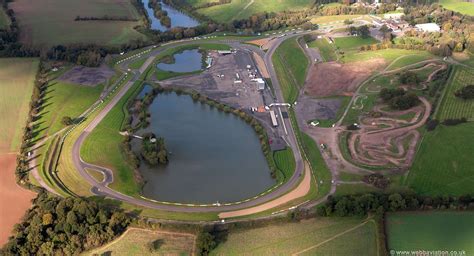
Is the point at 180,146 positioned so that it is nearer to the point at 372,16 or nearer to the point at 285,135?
the point at 285,135

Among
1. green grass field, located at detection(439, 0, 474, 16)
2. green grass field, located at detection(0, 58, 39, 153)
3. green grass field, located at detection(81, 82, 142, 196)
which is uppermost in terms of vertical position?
green grass field, located at detection(0, 58, 39, 153)

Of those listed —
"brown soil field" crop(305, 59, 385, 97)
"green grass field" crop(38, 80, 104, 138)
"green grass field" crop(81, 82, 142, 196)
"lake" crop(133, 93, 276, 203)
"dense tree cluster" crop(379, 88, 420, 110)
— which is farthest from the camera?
"brown soil field" crop(305, 59, 385, 97)

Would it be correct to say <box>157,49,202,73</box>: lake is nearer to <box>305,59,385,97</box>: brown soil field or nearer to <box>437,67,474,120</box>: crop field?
<box>305,59,385,97</box>: brown soil field

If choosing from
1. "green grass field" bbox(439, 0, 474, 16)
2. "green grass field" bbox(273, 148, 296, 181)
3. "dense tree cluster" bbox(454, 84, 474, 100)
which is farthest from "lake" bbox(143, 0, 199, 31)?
"green grass field" bbox(439, 0, 474, 16)

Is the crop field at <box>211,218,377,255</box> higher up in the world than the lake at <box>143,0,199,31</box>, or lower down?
lower down

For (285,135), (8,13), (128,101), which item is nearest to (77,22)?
(8,13)

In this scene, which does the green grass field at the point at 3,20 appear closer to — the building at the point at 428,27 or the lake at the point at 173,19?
the lake at the point at 173,19
